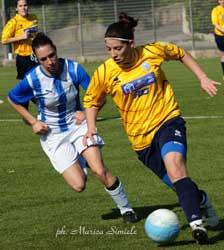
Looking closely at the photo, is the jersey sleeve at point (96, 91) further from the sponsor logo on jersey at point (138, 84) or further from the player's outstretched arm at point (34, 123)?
the player's outstretched arm at point (34, 123)

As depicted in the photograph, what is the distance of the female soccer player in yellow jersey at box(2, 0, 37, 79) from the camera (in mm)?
17594

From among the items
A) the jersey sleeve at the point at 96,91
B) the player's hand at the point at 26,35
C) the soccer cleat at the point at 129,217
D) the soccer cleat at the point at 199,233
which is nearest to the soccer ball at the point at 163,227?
the soccer cleat at the point at 199,233

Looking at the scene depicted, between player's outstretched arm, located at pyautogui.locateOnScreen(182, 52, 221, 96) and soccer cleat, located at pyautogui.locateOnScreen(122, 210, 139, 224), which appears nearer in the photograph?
player's outstretched arm, located at pyautogui.locateOnScreen(182, 52, 221, 96)

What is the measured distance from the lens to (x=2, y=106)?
19.6 metres

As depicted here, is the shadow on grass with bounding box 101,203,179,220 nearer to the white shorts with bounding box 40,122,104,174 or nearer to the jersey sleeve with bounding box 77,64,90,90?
the white shorts with bounding box 40,122,104,174

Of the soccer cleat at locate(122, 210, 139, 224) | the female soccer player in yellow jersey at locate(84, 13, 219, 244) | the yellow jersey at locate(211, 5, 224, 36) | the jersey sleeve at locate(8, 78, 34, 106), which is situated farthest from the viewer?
the yellow jersey at locate(211, 5, 224, 36)

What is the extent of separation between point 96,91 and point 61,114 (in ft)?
3.73

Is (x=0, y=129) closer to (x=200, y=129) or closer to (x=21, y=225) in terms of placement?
(x=200, y=129)

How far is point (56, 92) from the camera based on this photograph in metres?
8.91

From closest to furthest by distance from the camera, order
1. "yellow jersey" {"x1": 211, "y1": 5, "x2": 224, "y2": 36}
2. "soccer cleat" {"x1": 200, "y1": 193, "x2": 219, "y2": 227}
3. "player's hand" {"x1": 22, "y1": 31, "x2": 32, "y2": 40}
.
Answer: "soccer cleat" {"x1": 200, "y1": 193, "x2": 219, "y2": 227} < "player's hand" {"x1": 22, "y1": 31, "x2": 32, "y2": 40} < "yellow jersey" {"x1": 211, "y1": 5, "x2": 224, "y2": 36}

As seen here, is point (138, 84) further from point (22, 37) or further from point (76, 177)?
point (22, 37)

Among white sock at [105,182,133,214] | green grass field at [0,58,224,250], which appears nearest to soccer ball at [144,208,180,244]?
green grass field at [0,58,224,250]

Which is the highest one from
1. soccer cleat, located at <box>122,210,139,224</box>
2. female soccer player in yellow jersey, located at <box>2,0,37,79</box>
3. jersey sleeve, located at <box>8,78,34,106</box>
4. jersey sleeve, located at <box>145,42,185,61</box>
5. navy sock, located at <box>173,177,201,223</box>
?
jersey sleeve, located at <box>145,42,185,61</box>

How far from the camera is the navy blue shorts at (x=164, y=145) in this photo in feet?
24.8
